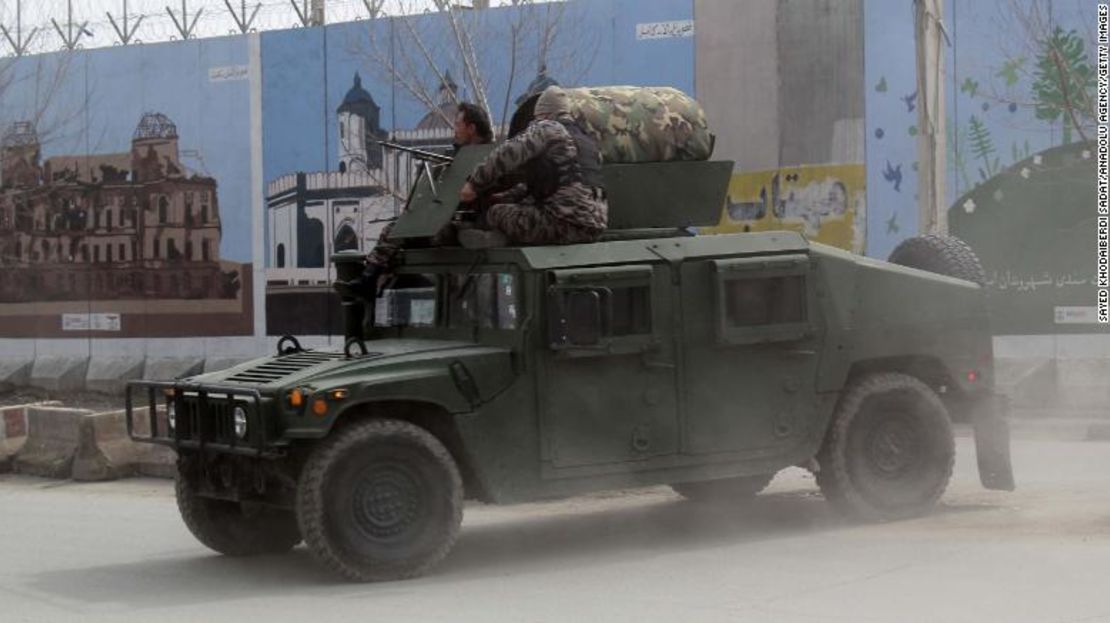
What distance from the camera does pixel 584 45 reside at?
2195cm

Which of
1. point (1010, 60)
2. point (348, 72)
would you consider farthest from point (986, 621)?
point (348, 72)

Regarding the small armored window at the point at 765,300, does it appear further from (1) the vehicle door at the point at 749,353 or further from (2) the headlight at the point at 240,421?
(2) the headlight at the point at 240,421

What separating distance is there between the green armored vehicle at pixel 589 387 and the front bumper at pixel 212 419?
0.01 m

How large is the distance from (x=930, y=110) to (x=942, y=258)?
472 centimetres

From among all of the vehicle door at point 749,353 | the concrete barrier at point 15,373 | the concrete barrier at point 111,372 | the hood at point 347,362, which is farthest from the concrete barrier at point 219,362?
the vehicle door at point 749,353

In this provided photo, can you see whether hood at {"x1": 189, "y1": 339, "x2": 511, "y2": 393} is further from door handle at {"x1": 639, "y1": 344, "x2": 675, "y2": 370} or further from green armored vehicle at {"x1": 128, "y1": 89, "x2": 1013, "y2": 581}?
door handle at {"x1": 639, "y1": 344, "x2": 675, "y2": 370}

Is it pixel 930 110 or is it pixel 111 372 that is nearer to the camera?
pixel 930 110

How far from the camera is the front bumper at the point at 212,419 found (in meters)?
8.96

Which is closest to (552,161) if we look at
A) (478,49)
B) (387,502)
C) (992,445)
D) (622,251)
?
(622,251)

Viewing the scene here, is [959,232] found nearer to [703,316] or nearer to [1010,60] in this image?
[1010,60]

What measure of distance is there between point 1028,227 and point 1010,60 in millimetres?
1982

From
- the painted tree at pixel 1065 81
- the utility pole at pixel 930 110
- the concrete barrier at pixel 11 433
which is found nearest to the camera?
the concrete barrier at pixel 11 433

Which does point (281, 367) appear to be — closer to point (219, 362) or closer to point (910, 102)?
point (910, 102)

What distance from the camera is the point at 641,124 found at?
10625 mm
